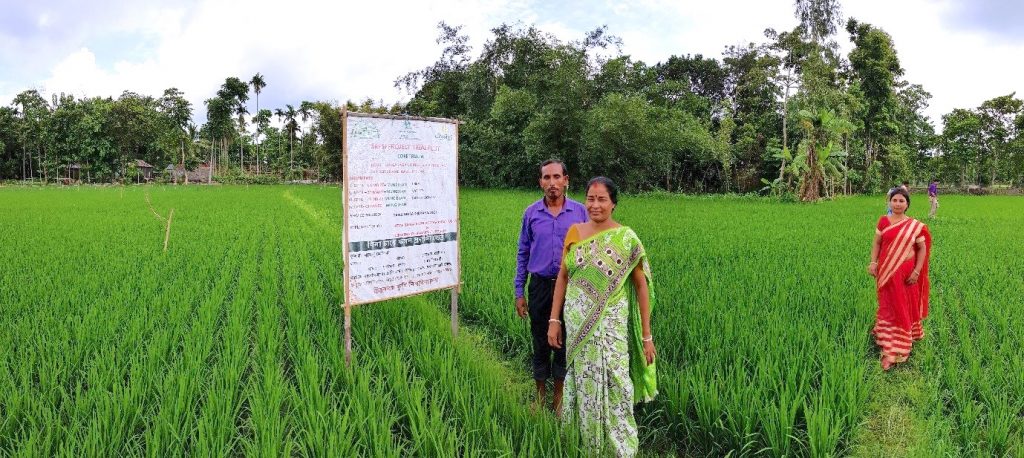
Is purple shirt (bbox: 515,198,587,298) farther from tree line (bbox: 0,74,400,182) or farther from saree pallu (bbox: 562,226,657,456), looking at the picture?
tree line (bbox: 0,74,400,182)

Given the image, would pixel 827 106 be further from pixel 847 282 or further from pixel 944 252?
pixel 847 282

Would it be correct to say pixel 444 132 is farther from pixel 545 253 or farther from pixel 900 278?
pixel 900 278

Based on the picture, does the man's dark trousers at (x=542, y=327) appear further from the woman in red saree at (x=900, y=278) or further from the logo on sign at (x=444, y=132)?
the woman in red saree at (x=900, y=278)

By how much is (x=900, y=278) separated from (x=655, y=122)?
18.5 meters

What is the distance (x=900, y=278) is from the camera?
11.4ft

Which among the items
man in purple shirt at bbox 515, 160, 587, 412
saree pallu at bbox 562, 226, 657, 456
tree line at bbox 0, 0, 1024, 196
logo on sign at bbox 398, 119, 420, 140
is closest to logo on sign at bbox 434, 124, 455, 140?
logo on sign at bbox 398, 119, 420, 140

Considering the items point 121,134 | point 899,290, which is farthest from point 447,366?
point 121,134

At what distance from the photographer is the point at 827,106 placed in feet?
69.4

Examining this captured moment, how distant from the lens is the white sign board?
10.5 ft

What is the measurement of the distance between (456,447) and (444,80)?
96.6 ft

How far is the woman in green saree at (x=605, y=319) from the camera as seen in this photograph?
2172mm

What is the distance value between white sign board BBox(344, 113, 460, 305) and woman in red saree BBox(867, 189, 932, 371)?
289 cm

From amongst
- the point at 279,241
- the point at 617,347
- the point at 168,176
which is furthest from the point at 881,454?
the point at 168,176

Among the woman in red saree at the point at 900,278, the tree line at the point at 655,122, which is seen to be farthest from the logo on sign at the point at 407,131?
the tree line at the point at 655,122
